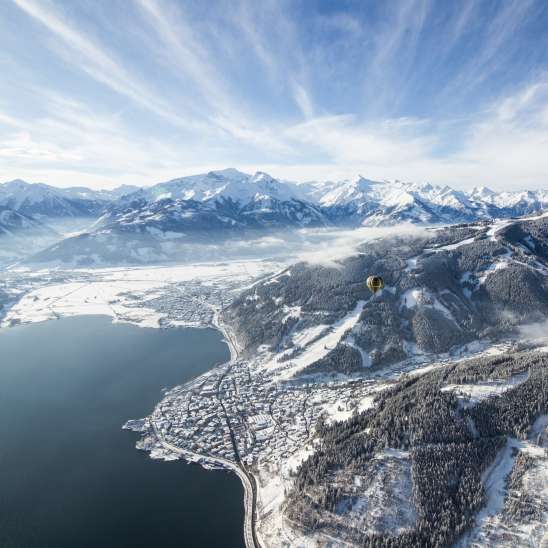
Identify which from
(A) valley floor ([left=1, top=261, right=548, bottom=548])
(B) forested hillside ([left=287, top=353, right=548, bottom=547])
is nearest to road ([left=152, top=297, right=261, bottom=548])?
(A) valley floor ([left=1, top=261, right=548, bottom=548])

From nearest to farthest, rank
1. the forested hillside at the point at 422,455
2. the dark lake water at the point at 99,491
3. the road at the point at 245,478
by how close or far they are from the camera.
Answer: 1. the forested hillside at the point at 422,455
2. the road at the point at 245,478
3. the dark lake water at the point at 99,491

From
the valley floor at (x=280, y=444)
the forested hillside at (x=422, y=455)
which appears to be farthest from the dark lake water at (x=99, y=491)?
the forested hillside at (x=422, y=455)

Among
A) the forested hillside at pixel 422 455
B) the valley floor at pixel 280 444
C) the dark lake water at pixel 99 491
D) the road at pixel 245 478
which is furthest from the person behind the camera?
the dark lake water at pixel 99 491

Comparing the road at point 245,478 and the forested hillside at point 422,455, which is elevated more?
the forested hillside at point 422,455

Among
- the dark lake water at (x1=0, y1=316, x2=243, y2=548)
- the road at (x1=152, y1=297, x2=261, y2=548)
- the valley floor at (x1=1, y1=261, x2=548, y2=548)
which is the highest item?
the valley floor at (x1=1, y1=261, x2=548, y2=548)

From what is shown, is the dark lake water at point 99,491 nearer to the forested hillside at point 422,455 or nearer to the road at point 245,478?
the road at point 245,478

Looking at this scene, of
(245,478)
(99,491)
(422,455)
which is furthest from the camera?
(245,478)

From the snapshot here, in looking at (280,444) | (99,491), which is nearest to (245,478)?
(280,444)

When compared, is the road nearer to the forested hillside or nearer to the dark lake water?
the dark lake water

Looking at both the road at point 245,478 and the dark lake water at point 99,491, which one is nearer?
the road at point 245,478

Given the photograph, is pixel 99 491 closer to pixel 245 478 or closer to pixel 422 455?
pixel 245 478

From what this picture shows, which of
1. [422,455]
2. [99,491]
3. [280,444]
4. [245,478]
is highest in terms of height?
[422,455]

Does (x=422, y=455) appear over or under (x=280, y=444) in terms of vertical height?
over
